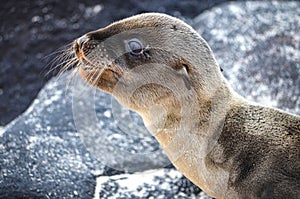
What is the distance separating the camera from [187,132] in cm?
307

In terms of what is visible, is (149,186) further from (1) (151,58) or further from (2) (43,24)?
(2) (43,24)

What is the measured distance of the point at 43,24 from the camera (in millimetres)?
6215

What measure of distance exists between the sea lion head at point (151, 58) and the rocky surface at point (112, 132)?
2.65 feet

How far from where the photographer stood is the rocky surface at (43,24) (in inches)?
236

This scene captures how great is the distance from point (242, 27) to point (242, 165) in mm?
2453

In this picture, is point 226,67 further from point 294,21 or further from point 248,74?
point 294,21

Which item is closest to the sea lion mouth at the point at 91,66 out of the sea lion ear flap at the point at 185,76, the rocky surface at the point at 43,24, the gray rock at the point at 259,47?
the sea lion ear flap at the point at 185,76

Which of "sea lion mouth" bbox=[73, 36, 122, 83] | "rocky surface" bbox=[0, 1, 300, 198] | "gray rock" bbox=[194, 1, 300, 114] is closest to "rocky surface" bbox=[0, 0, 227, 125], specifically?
"gray rock" bbox=[194, 1, 300, 114]

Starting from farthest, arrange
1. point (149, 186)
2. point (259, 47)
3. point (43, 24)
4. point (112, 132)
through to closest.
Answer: point (43, 24) < point (259, 47) < point (112, 132) < point (149, 186)

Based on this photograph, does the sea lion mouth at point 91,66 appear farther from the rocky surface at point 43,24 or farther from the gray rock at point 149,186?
the rocky surface at point 43,24

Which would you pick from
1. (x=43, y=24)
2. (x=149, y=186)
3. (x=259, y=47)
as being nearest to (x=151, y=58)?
(x=149, y=186)

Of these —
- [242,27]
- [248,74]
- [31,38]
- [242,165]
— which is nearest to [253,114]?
[242,165]

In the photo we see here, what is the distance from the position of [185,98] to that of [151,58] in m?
0.25

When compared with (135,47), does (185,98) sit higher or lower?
lower
